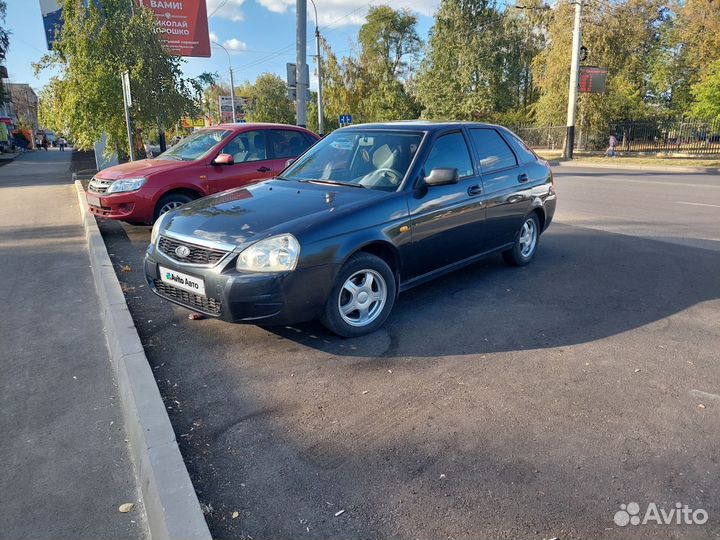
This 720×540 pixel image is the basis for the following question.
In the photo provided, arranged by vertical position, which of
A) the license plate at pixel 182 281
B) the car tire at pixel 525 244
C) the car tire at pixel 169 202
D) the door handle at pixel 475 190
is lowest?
the car tire at pixel 525 244

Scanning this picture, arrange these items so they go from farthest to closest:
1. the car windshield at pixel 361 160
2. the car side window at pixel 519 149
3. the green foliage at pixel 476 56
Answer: the green foliage at pixel 476 56 → the car side window at pixel 519 149 → the car windshield at pixel 361 160

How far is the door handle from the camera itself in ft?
16.9

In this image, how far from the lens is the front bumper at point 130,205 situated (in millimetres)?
7555

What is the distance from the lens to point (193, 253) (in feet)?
13.1

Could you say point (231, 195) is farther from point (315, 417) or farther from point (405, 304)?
point (315, 417)

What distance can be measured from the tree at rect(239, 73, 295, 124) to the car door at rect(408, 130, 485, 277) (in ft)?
216

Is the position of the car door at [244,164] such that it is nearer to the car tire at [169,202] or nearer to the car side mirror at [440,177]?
the car tire at [169,202]

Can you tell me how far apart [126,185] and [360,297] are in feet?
16.1

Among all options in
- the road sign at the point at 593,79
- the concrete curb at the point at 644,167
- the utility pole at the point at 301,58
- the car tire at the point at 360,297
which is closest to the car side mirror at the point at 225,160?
the car tire at the point at 360,297

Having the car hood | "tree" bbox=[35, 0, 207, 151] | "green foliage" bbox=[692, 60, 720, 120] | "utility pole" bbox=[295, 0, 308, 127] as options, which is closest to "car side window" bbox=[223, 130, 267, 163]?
the car hood

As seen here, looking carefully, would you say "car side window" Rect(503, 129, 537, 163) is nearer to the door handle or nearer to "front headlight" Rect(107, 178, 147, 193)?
the door handle

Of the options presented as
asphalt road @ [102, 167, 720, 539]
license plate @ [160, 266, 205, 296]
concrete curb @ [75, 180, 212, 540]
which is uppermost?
license plate @ [160, 266, 205, 296]

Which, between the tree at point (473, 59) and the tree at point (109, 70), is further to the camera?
the tree at point (473, 59)

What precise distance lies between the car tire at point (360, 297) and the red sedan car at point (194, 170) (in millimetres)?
3871
